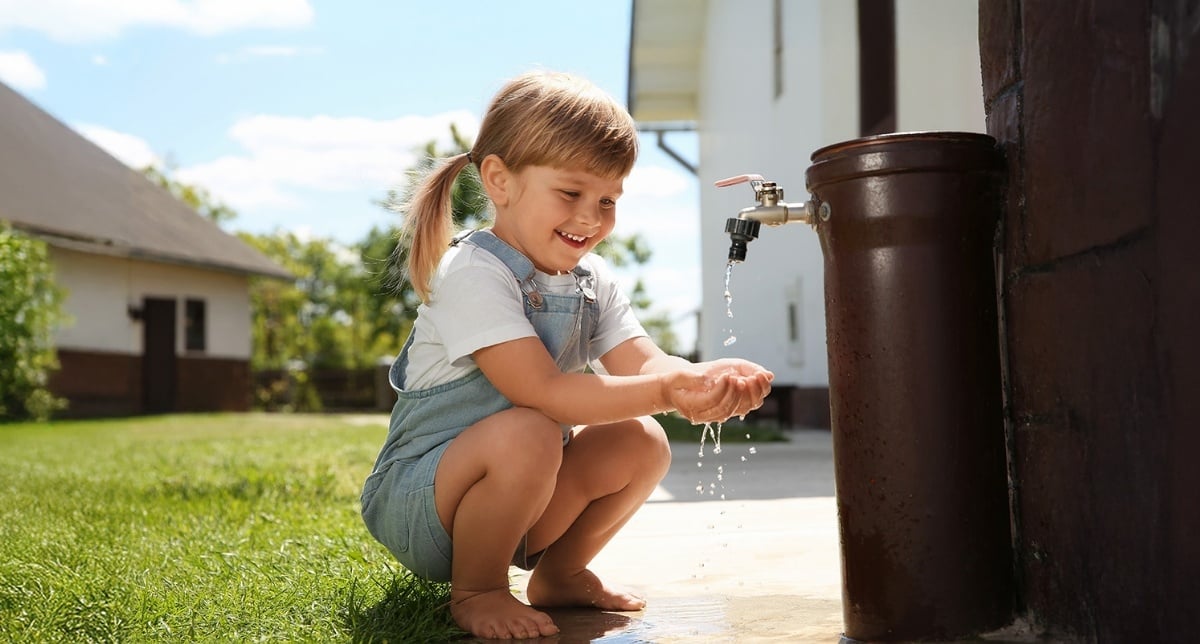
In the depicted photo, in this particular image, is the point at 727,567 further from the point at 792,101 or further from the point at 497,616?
the point at 792,101

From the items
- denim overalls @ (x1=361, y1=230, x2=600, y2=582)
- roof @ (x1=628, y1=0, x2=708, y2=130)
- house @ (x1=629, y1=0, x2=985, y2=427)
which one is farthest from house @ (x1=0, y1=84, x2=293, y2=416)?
denim overalls @ (x1=361, y1=230, x2=600, y2=582)

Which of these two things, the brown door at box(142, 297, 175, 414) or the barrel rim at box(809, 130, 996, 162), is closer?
the barrel rim at box(809, 130, 996, 162)

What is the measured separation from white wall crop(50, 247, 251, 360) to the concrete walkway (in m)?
14.9

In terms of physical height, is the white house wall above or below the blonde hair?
above

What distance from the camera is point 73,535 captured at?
3.14 metres

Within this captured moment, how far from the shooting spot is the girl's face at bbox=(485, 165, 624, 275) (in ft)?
7.16

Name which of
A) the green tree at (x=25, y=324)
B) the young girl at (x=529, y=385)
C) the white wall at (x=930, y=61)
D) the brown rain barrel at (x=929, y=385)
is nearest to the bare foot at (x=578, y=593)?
the young girl at (x=529, y=385)

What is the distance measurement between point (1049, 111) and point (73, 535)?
2.78 m

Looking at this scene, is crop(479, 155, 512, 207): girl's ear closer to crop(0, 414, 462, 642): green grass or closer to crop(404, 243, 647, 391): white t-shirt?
crop(404, 243, 647, 391): white t-shirt

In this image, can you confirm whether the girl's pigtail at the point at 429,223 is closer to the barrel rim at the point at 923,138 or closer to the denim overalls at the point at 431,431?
the denim overalls at the point at 431,431

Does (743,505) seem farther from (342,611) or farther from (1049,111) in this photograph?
(1049,111)

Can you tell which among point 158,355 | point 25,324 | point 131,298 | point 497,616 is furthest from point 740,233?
point 158,355

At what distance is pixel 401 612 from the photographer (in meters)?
2.08

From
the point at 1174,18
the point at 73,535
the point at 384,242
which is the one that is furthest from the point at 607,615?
the point at 384,242
